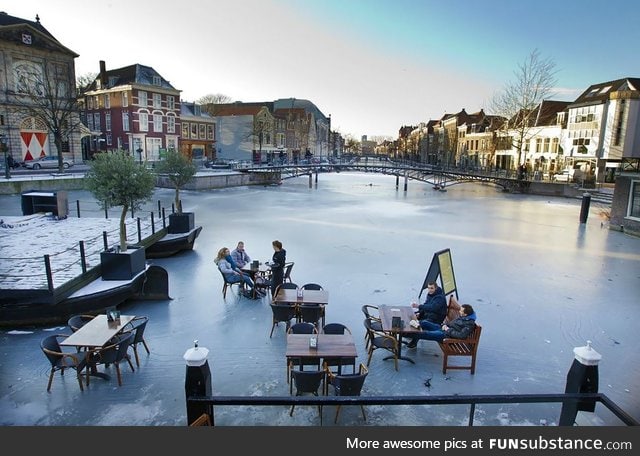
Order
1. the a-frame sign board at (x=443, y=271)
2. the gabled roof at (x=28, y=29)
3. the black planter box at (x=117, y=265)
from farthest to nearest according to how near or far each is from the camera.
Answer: the gabled roof at (x=28, y=29), the black planter box at (x=117, y=265), the a-frame sign board at (x=443, y=271)

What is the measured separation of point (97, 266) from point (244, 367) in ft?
16.6

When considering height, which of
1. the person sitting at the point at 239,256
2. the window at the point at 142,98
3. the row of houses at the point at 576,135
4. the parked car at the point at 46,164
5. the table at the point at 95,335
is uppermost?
the window at the point at 142,98

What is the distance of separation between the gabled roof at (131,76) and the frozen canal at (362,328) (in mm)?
32703

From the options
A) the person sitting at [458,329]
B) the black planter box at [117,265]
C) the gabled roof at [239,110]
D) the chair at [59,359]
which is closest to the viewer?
the chair at [59,359]

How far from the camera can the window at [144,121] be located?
4850cm

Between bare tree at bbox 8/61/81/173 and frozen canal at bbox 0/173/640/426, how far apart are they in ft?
60.2

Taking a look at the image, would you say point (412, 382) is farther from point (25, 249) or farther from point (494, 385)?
point (25, 249)

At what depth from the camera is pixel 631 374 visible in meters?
6.80

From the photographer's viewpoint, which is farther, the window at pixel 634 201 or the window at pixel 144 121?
the window at pixel 144 121

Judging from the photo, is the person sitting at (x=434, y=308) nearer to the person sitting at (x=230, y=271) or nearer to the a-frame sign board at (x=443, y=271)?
the a-frame sign board at (x=443, y=271)

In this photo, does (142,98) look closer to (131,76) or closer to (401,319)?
(131,76)

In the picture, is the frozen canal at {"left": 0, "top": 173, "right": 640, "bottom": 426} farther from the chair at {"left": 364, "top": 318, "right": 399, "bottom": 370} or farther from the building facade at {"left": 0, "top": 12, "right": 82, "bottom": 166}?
the building facade at {"left": 0, "top": 12, "right": 82, "bottom": 166}

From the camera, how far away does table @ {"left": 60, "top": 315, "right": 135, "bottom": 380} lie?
600 cm

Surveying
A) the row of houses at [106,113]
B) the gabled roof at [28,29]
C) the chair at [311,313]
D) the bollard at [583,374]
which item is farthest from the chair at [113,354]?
the gabled roof at [28,29]
